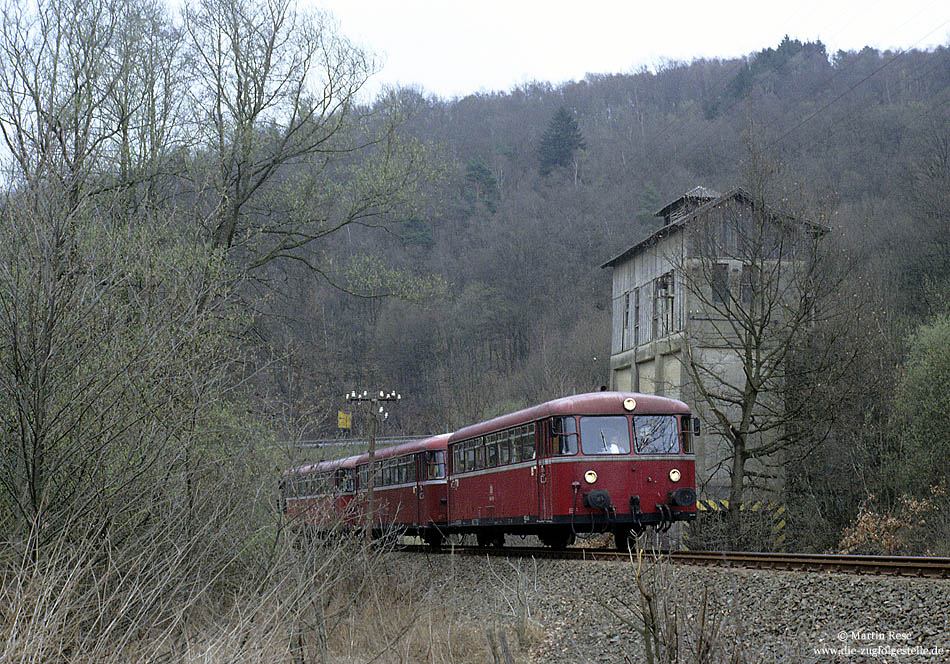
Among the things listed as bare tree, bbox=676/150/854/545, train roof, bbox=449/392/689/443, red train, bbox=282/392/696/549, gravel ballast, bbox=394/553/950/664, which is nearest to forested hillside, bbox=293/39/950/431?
bare tree, bbox=676/150/854/545

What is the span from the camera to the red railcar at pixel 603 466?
1789 cm

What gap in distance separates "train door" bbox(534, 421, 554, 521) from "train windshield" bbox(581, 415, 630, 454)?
672 millimetres

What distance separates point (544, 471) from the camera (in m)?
18.4

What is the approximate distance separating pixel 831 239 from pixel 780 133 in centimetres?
3076

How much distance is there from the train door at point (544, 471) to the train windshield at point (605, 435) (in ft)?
2.20

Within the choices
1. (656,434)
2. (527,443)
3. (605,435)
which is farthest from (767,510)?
(605,435)

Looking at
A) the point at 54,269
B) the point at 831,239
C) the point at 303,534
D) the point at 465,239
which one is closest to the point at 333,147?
the point at 303,534

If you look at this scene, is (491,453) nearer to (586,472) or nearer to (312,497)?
(586,472)

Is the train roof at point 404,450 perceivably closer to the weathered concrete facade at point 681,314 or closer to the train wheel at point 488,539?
the train wheel at point 488,539

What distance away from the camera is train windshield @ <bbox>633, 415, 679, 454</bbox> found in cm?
1855

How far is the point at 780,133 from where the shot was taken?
59.0m

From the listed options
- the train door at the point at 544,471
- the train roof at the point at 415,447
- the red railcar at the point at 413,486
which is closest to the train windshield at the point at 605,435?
the train door at the point at 544,471

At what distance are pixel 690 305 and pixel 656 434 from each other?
14.9 m

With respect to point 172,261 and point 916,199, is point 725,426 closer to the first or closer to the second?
point 172,261
